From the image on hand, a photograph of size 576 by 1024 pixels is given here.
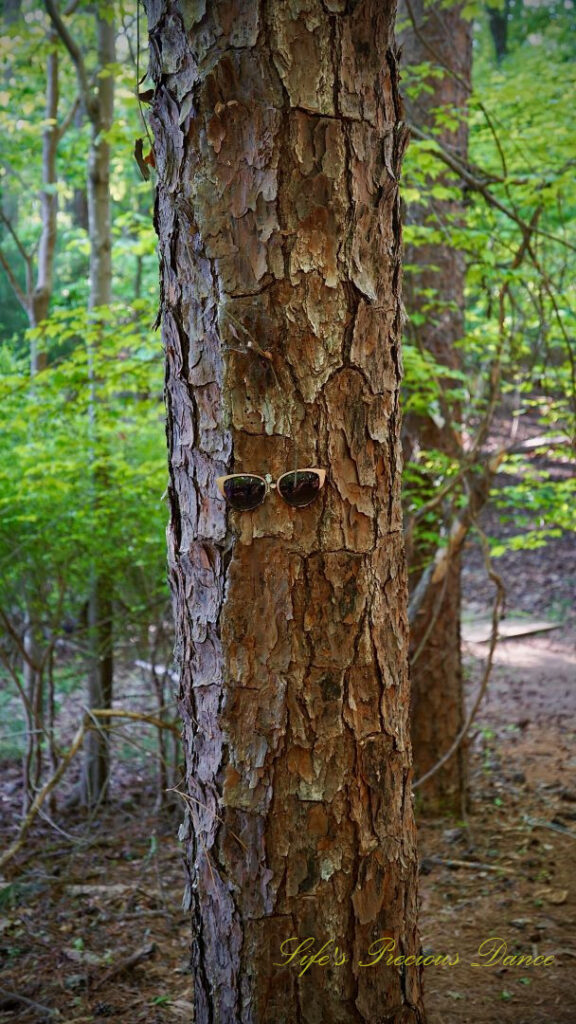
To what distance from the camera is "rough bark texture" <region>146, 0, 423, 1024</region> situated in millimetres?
1600

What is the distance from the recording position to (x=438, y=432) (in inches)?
200

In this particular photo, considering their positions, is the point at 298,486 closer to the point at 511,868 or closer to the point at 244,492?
the point at 244,492

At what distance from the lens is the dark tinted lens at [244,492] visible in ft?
5.31

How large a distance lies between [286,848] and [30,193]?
12.9 meters

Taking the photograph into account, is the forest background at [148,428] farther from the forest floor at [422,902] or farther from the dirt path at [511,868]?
the dirt path at [511,868]

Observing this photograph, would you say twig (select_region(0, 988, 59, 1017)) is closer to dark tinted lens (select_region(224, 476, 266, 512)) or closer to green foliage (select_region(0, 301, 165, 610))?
dark tinted lens (select_region(224, 476, 266, 512))

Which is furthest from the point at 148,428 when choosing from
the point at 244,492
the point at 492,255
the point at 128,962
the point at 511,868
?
the point at 244,492

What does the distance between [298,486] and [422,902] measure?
2.87m

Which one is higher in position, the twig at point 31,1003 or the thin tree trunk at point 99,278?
the thin tree trunk at point 99,278

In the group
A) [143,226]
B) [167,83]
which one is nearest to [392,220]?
[167,83]

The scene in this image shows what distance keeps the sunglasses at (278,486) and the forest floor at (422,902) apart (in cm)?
171

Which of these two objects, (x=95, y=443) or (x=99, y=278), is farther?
(x=99, y=278)

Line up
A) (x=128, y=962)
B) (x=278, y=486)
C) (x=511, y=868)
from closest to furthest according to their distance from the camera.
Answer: (x=278, y=486) < (x=128, y=962) < (x=511, y=868)

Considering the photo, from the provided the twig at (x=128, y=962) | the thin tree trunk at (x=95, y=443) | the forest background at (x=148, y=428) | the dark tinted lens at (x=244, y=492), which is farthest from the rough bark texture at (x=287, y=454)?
the thin tree trunk at (x=95, y=443)
